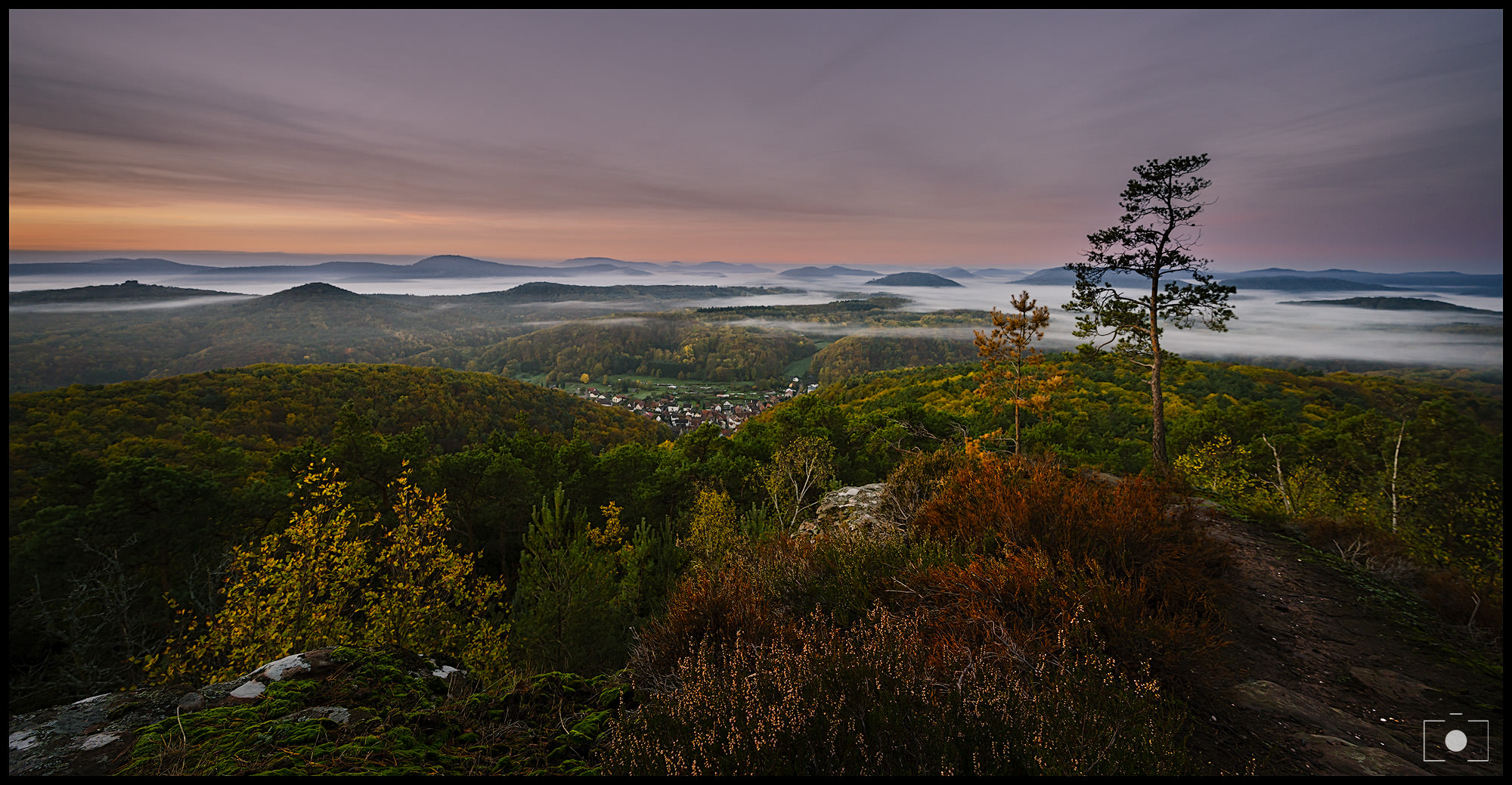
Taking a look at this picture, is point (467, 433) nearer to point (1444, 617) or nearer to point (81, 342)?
point (1444, 617)

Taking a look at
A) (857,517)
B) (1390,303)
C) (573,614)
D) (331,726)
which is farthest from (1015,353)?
(1390,303)

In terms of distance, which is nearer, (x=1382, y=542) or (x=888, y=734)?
(x=888, y=734)

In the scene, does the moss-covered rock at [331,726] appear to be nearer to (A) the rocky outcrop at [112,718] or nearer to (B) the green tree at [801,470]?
(A) the rocky outcrop at [112,718]

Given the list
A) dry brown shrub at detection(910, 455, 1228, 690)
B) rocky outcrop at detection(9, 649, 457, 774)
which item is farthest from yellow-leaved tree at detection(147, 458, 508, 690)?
dry brown shrub at detection(910, 455, 1228, 690)

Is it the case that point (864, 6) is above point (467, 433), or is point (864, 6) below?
above

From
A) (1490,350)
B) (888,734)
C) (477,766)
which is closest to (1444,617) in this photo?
(1490,350)

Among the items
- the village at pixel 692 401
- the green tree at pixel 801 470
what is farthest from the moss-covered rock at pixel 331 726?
the village at pixel 692 401

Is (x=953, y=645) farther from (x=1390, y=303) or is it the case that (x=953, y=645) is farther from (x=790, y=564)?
(x=1390, y=303)
